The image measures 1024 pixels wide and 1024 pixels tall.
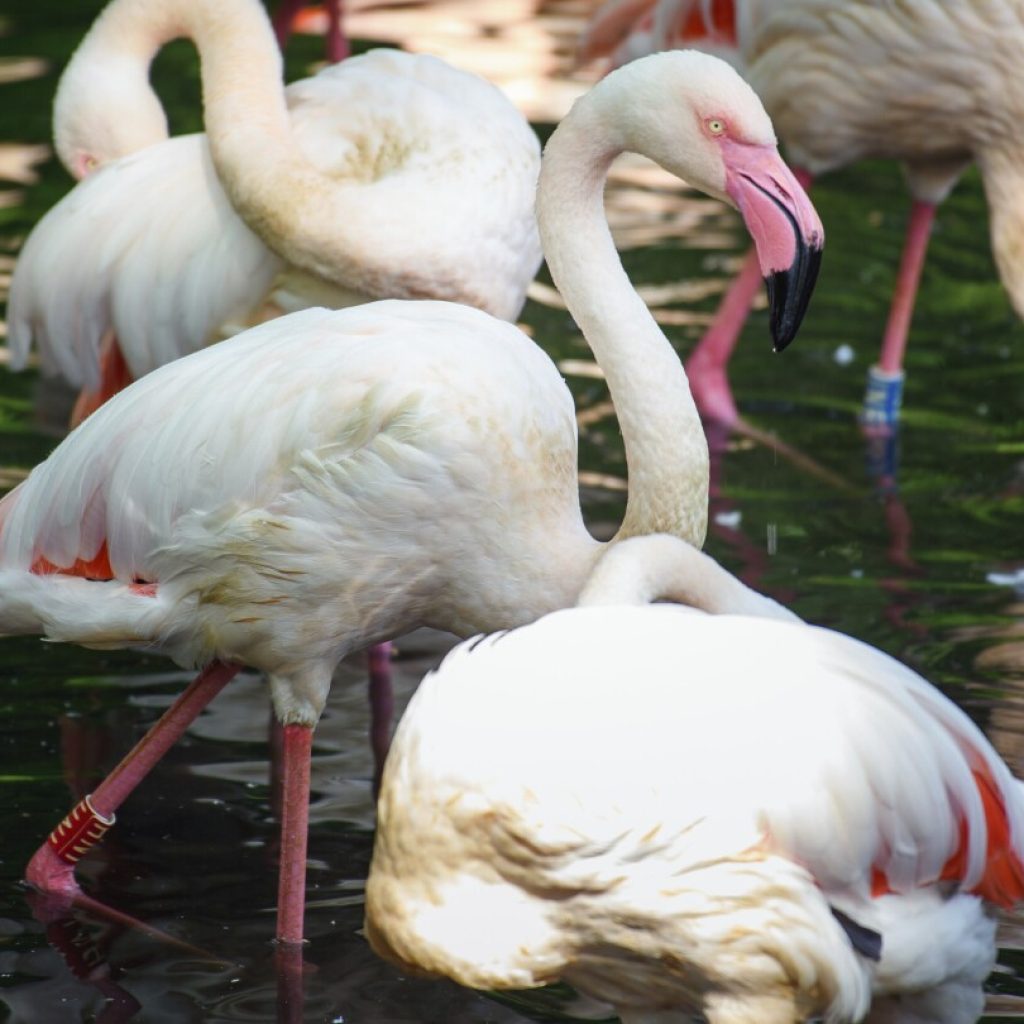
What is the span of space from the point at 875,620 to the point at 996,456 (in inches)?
54.4

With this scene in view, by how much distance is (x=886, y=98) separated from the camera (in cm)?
620

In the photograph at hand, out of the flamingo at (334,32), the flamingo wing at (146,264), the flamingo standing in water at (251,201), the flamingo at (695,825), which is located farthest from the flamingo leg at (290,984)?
the flamingo at (334,32)

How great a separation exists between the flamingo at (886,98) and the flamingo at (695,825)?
3041mm

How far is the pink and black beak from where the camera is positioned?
393 cm

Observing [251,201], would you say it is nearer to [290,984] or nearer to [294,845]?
[294,845]

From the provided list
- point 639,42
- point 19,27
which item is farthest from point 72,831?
point 19,27

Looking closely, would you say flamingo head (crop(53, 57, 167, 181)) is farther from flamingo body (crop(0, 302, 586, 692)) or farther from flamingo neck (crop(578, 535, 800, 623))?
flamingo neck (crop(578, 535, 800, 623))

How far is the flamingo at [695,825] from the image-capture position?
10.2ft

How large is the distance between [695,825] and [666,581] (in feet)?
2.29

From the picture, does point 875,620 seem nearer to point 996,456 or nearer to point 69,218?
point 996,456

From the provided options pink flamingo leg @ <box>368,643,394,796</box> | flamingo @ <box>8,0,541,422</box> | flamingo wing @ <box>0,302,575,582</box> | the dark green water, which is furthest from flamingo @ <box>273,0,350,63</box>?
flamingo wing @ <box>0,302,575,582</box>

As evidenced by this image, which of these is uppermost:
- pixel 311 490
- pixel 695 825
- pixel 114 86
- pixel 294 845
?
pixel 114 86

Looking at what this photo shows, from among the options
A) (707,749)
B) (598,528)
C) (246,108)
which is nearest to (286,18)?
(598,528)

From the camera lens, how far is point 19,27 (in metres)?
10.9
